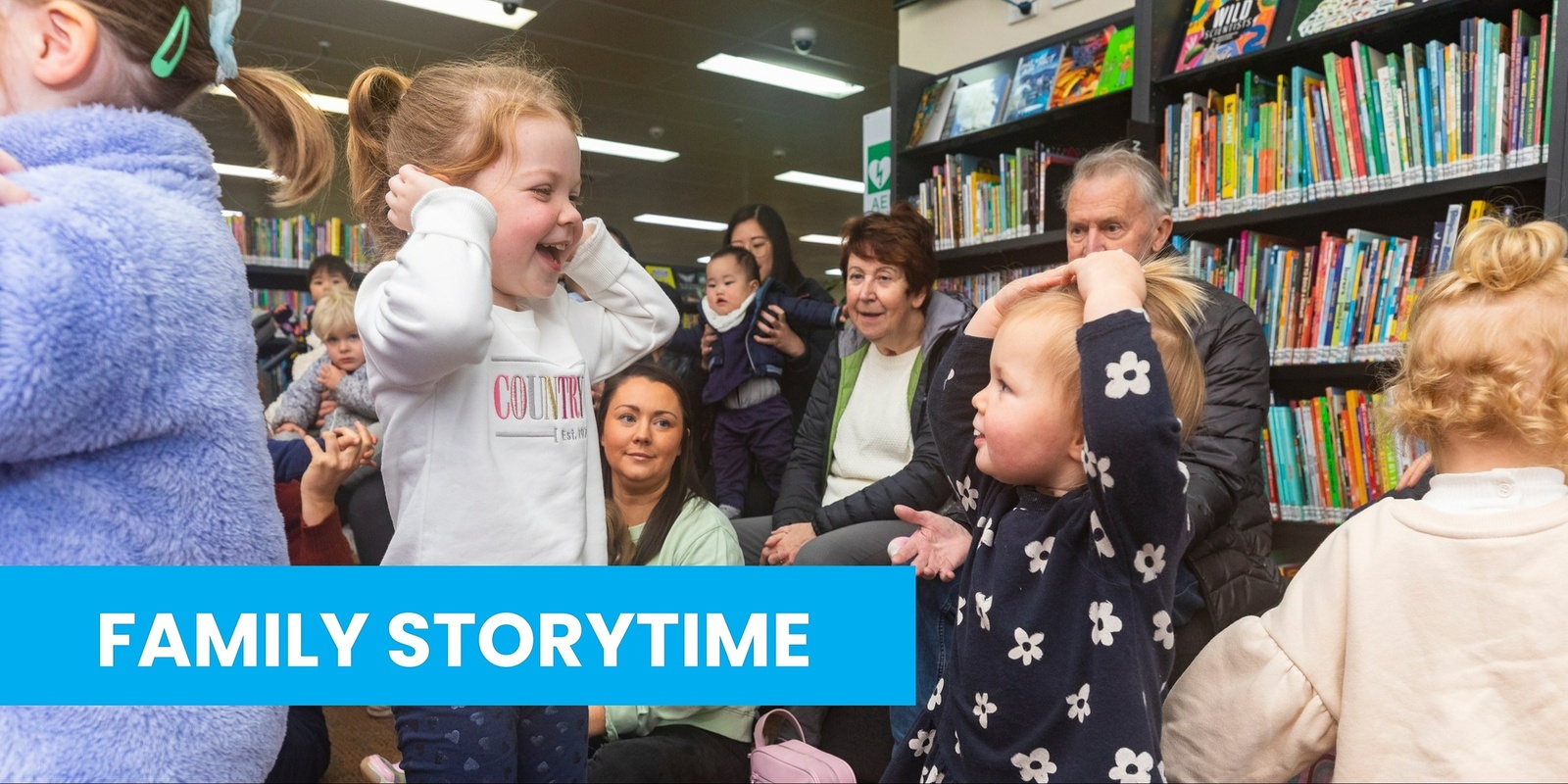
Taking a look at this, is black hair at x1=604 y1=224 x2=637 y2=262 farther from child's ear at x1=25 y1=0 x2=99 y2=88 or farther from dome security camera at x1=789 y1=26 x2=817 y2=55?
dome security camera at x1=789 y1=26 x2=817 y2=55

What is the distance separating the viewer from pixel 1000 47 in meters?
3.57

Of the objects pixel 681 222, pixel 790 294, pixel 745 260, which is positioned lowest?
pixel 790 294

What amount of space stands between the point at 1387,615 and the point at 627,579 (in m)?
0.83

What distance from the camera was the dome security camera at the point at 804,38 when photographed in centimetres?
586

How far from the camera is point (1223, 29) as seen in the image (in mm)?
2609

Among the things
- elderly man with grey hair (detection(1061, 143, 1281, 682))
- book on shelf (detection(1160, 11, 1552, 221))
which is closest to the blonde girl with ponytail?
elderly man with grey hair (detection(1061, 143, 1281, 682))

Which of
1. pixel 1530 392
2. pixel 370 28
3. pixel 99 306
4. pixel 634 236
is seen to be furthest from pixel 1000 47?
pixel 634 236

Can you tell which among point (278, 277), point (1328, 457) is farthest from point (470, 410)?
point (278, 277)

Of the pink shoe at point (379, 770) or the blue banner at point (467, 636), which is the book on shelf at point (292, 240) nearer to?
the pink shoe at point (379, 770)

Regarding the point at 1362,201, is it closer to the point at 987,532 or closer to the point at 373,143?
the point at 987,532

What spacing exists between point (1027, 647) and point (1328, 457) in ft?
5.71

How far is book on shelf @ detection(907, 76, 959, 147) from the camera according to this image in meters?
3.45

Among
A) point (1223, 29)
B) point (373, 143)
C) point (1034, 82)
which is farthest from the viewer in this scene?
point (1034, 82)

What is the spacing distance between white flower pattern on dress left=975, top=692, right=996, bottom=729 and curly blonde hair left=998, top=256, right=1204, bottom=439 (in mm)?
308
